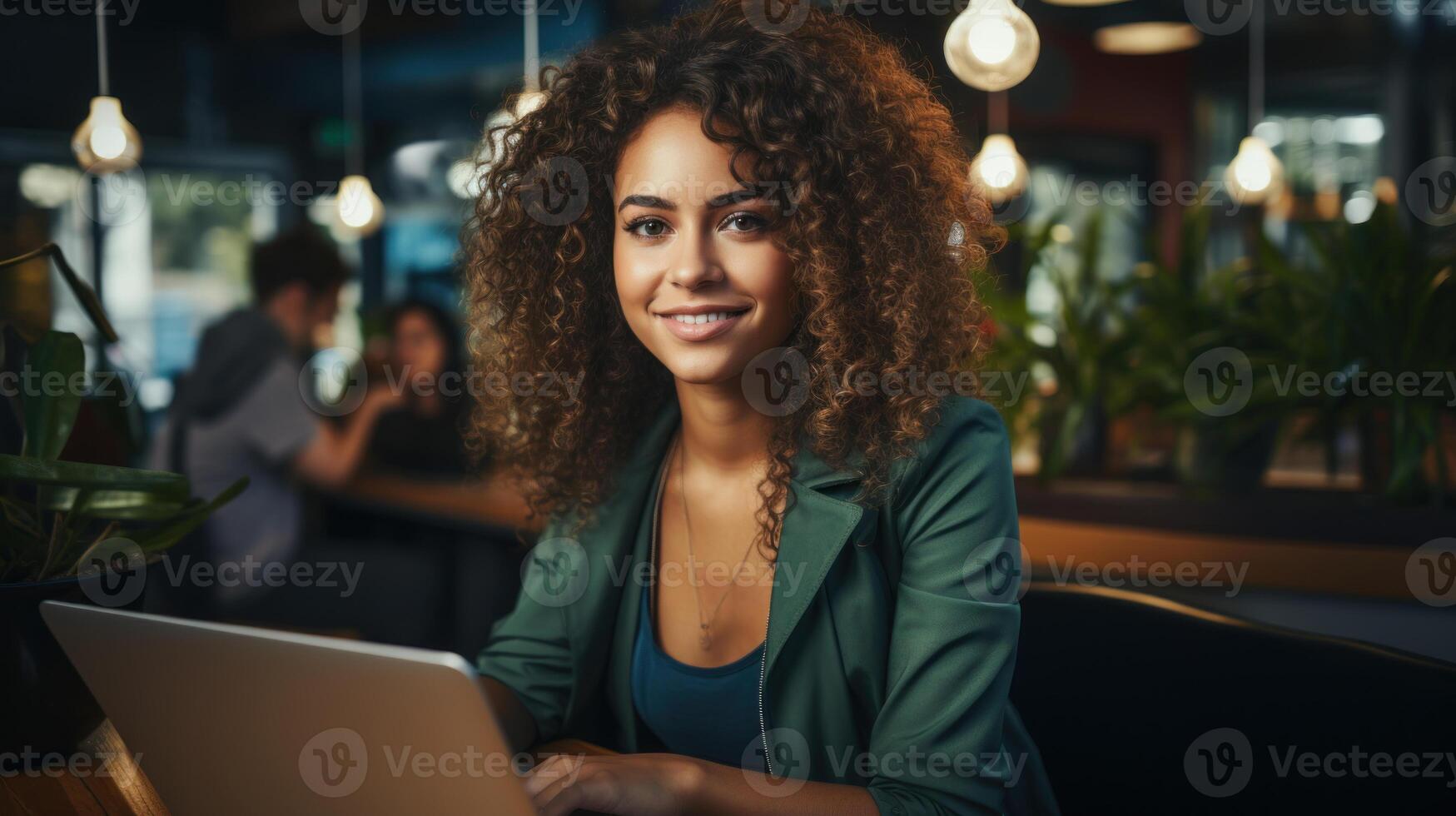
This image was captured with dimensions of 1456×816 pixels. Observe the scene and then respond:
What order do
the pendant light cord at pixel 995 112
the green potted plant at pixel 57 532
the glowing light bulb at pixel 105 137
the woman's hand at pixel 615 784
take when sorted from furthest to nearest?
1. the pendant light cord at pixel 995 112
2. the glowing light bulb at pixel 105 137
3. the green potted plant at pixel 57 532
4. the woman's hand at pixel 615 784

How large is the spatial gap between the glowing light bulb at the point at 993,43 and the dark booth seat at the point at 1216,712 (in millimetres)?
1326

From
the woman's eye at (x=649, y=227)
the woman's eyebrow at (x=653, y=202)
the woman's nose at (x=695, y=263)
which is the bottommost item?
the woman's nose at (x=695, y=263)

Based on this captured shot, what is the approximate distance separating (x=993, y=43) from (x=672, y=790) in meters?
1.79

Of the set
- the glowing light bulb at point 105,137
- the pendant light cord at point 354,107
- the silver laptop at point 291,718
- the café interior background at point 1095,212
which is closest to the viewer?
the silver laptop at point 291,718

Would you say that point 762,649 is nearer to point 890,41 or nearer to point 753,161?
point 753,161

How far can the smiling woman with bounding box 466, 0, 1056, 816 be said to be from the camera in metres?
1.19

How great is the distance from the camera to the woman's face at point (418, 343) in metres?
4.17

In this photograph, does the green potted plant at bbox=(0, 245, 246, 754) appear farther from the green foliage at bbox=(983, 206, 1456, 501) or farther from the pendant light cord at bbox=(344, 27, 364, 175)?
the pendant light cord at bbox=(344, 27, 364, 175)

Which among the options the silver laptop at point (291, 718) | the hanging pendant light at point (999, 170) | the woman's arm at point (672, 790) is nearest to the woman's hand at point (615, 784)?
the woman's arm at point (672, 790)

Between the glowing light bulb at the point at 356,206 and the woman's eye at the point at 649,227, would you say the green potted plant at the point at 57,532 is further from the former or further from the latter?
the glowing light bulb at the point at 356,206

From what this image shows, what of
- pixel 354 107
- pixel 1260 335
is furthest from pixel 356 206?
pixel 1260 335

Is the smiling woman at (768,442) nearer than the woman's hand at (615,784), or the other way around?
the woman's hand at (615,784)

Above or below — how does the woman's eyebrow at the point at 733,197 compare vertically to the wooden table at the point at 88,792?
above

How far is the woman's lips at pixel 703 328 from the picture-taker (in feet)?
3.97
